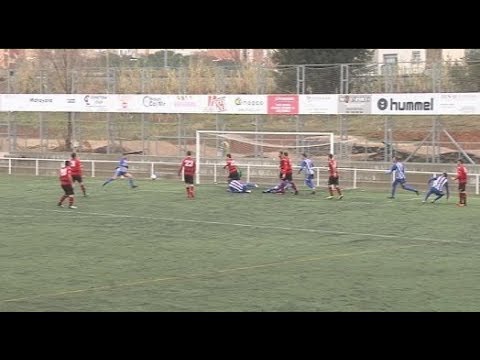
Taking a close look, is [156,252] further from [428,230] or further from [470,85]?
[470,85]

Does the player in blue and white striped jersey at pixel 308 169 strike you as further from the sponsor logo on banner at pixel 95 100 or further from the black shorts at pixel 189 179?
the sponsor logo on banner at pixel 95 100

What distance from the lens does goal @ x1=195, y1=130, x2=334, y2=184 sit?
3641 centimetres

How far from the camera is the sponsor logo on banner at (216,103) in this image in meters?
37.3

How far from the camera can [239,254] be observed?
1709 cm

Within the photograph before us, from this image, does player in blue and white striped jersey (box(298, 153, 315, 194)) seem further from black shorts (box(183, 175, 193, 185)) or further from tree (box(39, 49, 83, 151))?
tree (box(39, 49, 83, 151))

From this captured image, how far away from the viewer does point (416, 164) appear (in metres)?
33.2

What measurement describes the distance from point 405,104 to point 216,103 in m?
8.86

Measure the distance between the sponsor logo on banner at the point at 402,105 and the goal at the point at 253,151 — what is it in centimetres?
297

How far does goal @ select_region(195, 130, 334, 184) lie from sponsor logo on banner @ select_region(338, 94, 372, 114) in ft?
4.87

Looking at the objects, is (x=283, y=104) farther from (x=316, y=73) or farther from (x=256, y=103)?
(x=316, y=73)

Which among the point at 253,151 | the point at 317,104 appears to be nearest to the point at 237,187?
the point at 317,104

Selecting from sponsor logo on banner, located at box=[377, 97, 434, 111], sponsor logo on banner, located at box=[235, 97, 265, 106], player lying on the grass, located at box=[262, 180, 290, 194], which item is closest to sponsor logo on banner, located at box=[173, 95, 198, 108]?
sponsor logo on banner, located at box=[235, 97, 265, 106]

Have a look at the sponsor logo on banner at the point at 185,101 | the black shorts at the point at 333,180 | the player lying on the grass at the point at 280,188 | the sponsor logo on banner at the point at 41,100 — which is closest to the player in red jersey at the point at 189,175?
the player lying on the grass at the point at 280,188

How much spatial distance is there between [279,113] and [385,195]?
Result: 7.39m
